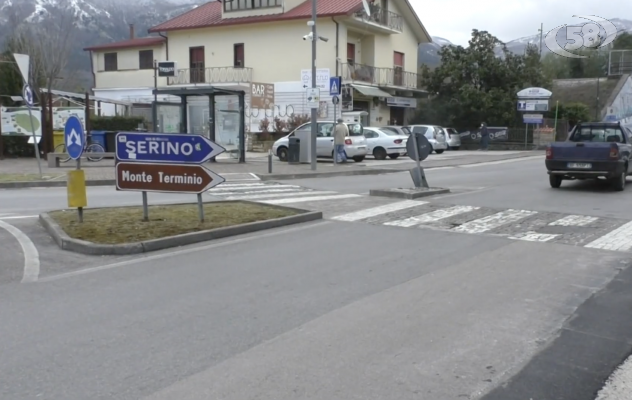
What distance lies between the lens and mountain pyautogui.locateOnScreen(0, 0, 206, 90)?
54.5 meters

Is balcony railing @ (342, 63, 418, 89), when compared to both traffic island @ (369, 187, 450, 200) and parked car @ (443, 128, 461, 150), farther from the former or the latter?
traffic island @ (369, 187, 450, 200)

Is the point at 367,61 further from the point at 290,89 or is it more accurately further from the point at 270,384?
the point at 270,384

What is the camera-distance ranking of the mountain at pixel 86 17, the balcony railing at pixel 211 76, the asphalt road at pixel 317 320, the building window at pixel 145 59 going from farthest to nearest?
the mountain at pixel 86 17
the building window at pixel 145 59
the balcony railing at pixel 211 76
the asphalt road at pixel 317 320

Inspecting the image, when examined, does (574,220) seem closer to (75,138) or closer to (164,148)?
(164,148)

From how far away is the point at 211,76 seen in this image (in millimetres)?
44781

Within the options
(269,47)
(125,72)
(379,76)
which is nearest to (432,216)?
(269,47)

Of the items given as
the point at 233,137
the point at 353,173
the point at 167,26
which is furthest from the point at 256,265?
the point at 167,26

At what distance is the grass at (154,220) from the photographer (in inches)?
374

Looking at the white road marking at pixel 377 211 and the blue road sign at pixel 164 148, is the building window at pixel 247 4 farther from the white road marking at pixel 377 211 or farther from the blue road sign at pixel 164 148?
the blue road sign at pixel 164 148

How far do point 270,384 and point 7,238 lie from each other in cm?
672

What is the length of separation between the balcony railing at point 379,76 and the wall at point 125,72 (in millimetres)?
14595

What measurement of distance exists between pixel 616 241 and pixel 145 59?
44.3m

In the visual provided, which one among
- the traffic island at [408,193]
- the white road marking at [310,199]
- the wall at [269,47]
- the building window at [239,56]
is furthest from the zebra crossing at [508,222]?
the building window at [239,56]

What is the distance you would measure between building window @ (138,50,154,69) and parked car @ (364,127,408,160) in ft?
76.5
